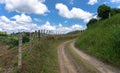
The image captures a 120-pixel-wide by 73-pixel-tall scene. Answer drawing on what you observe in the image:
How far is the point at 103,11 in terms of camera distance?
60156 millimetres

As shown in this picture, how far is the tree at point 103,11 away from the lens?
59.5 m

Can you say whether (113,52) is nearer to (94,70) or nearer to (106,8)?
(94,70)

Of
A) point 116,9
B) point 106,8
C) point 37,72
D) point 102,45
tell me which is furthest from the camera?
point 116,9

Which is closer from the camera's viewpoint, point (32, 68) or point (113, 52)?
→ point (32, 68)

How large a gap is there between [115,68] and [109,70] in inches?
50.4

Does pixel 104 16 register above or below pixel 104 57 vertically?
above

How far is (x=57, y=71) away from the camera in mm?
18031

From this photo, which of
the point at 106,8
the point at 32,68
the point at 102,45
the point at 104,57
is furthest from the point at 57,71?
the point at 106,8

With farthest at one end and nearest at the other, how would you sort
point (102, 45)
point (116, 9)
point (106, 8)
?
point (116, 9), point (106, 8), point (102, 45)

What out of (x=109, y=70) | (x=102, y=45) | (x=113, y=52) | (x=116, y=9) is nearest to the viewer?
(x=109, y=70)

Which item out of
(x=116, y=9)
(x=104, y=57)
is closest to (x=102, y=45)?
(x=104, y=57)

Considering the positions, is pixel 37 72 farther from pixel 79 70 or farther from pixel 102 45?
pixel 102 45

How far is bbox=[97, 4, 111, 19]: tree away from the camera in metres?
59.5

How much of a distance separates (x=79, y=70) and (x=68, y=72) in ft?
4.28
